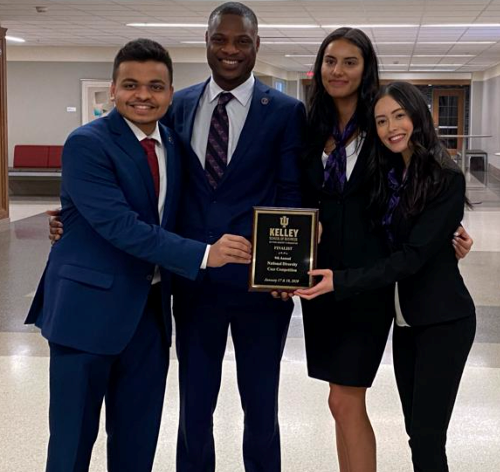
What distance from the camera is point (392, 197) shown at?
8.16 ft

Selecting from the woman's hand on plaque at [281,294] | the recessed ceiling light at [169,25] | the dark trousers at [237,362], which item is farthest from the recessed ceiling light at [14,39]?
the woman's hand on plaque at [281,294]

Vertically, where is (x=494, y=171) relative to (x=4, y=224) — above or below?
above

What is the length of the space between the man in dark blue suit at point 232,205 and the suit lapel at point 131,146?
0.30 metres

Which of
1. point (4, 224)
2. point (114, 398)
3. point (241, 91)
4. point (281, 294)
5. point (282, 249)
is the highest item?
point (241, 91)

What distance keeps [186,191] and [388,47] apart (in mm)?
16793

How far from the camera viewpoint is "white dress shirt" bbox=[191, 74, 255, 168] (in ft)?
8.85

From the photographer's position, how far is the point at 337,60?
259 centimetres

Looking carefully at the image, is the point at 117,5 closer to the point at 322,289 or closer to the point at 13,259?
the point at 13,259

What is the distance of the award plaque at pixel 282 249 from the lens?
2.46 meters

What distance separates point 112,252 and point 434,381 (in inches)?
42.1

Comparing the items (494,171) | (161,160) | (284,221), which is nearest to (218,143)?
(161,160)

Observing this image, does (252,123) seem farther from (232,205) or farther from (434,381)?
(434,381)

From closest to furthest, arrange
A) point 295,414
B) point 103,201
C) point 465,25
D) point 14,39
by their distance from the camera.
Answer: point 103,201
point 295,414
point 465,25
point 14,39

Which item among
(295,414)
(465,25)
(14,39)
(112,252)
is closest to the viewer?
(112,252)
